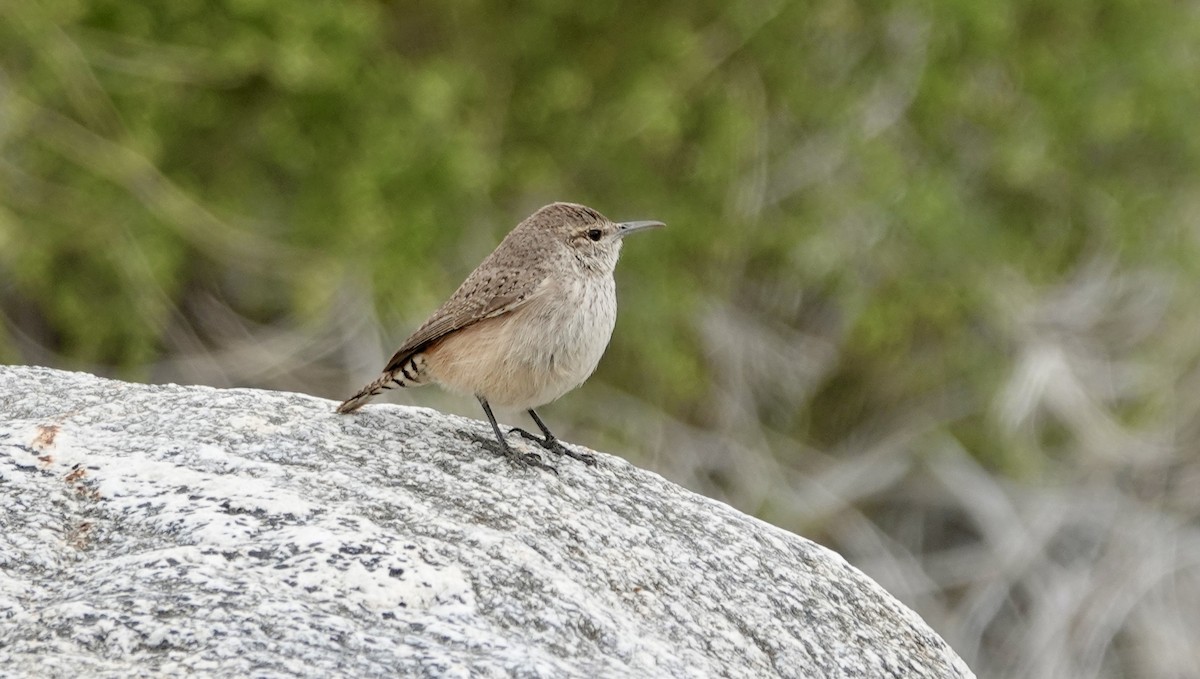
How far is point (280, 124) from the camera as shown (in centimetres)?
962

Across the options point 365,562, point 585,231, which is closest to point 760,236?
point 585,231

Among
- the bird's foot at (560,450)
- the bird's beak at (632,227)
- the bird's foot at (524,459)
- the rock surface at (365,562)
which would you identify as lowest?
the rock surface at (365,562)

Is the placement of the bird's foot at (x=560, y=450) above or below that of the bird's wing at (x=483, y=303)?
below

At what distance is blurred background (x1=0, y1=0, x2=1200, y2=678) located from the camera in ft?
30.6

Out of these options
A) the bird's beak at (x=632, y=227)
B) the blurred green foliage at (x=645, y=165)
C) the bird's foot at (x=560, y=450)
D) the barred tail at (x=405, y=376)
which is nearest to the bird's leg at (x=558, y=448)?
the bird's foot at (x=560, y=450)

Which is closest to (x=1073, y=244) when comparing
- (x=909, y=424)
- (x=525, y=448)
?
(x=909, y=424)

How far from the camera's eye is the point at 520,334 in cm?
473

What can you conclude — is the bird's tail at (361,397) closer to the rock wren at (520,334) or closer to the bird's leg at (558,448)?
the rock wren at (520,334)

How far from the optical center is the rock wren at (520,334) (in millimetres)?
4734

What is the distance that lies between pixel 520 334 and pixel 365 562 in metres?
1.45

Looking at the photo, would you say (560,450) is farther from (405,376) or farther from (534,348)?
(405,376)

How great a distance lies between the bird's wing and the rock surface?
323 mm

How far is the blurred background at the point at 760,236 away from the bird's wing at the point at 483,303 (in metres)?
4.42

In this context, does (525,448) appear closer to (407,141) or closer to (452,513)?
(452,513)
